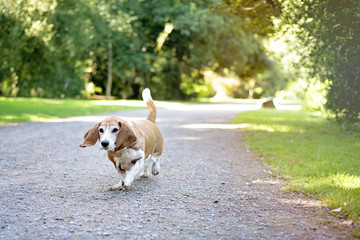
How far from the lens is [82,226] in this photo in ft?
13.4

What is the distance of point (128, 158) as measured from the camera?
17.6ft

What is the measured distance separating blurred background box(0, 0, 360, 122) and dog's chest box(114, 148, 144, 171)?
7.16 metres

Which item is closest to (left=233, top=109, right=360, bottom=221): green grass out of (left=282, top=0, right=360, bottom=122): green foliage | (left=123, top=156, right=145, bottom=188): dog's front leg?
(left=282, top=0, right=360, bottom=122): green foliage

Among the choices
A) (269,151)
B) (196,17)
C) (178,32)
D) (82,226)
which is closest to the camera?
(82,226)

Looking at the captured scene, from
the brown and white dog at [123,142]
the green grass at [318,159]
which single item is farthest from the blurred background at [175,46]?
the brown and white dog at [123,142]

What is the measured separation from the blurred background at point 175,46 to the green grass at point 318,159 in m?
1.48

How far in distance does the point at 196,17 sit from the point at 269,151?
25231 mm

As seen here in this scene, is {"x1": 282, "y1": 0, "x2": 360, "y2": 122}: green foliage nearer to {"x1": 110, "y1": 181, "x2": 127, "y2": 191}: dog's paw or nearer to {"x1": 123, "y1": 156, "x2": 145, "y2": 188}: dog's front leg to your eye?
{"x1": 123, "y1": 156, "x2": 145, "y2": 188}: dog's front leg

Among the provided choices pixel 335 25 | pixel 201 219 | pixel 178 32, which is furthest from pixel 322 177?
pixel 178 32

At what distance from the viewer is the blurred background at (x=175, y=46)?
37.3ft

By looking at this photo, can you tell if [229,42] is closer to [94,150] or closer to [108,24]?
[108,24]

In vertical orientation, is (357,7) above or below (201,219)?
above

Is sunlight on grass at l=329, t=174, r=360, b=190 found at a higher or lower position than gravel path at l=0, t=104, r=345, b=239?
higher

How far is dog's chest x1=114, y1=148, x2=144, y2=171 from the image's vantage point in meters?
5.33
